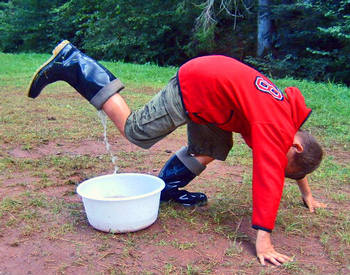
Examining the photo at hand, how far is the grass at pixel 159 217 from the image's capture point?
2.01 metres

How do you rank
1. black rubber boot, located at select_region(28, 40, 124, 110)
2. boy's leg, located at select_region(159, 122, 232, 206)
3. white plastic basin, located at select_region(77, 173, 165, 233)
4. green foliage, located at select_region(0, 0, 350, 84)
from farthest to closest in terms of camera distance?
1. green foliage, located at select_region(0, 0, 350, 84)
2. boy's leg, located at select_region(159, 122, 232, 206)
3. black rubber boot, located at select_region(28, 40, 124, 110)
4. white plastic basin, located at select_region(77, 173, 165, 233)

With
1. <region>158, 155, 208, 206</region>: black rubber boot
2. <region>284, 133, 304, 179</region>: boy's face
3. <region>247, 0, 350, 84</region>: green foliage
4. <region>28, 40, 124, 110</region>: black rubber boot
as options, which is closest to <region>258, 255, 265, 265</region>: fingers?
<region>284, 133, 304, 179</region>: boy's face

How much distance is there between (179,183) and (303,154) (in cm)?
83

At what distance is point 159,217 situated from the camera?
8.27 ft

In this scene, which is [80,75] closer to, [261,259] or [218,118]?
[218,118]

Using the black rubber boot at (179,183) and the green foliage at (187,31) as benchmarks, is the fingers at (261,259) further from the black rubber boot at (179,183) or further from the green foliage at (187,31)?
the green foliage at (187,31)

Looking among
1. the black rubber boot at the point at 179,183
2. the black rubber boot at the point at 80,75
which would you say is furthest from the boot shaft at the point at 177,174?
the black rubber boot at the point at 80,75

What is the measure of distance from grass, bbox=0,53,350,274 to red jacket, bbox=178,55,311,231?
1.06 ft

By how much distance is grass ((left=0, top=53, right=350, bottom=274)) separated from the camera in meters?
2.01

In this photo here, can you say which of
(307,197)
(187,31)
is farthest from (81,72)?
(187,31)

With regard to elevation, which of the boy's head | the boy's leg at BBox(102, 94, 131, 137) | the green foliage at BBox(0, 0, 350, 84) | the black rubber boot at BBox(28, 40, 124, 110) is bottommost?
the green foliage at BBox(0, 0, 350, 84)

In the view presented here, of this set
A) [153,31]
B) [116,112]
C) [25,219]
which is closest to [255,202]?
[116,112]

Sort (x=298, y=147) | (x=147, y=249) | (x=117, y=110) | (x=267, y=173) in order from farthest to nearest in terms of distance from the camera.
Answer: (x=117, y=110) → (x=298, y=147) → (x=147, y=249) → (x=267, y=173)

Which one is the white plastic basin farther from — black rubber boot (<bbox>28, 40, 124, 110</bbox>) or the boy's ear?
the boy's ear
